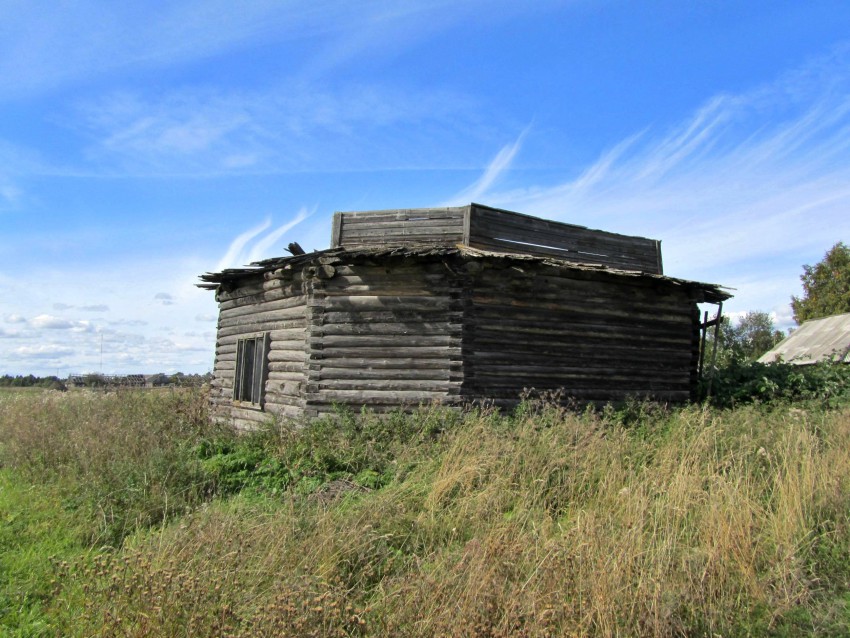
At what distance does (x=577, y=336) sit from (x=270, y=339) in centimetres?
605

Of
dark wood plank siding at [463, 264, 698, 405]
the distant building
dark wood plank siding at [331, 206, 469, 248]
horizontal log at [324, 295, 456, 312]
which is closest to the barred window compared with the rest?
horizontal log at [324, 295, 456, 312]

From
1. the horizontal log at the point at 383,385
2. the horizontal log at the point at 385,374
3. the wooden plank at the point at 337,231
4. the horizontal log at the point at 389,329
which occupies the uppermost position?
the wooden plank at the point at 337,231

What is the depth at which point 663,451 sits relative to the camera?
23.7 ft

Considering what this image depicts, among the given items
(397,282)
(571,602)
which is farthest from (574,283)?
(571,602)

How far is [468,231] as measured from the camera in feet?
38.8

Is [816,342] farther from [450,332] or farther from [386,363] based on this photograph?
[386,363]

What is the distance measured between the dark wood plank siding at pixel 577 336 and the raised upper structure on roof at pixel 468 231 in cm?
100

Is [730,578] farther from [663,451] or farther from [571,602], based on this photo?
[663,451]

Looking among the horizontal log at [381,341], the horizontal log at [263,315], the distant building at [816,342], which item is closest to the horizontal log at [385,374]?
the horizontal log at [381,341]

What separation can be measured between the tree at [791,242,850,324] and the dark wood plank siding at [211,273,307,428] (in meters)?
33.4

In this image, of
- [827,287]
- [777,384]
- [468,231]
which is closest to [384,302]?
[468,231]

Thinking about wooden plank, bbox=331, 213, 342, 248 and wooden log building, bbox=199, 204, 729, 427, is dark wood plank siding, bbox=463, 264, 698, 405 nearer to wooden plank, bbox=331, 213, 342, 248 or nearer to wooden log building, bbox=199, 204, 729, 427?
wooden log building, bbox=199, 204, 729, 427

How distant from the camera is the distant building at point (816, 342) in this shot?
69.2 ft

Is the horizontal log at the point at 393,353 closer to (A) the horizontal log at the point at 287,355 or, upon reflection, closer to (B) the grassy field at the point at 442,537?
(A) the horizontal log at the point at 287,355
